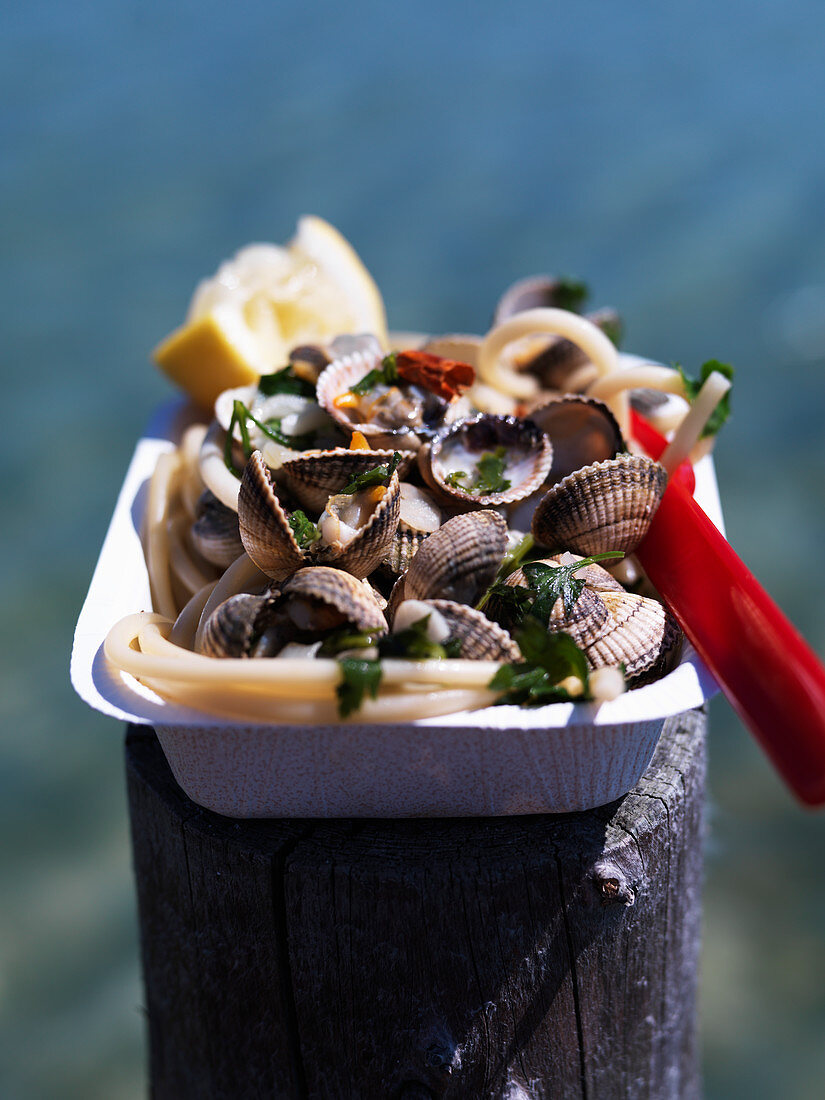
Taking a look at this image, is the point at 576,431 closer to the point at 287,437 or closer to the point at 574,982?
the point at 287,437

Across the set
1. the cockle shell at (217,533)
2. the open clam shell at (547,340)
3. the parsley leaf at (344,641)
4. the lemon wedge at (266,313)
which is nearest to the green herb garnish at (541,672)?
the parsley leaf at (344,641)

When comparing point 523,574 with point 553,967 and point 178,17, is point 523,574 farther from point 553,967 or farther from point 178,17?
point 178,17

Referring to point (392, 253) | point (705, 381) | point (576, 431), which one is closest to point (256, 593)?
point (576, 431)

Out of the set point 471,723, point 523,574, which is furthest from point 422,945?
point 523,574

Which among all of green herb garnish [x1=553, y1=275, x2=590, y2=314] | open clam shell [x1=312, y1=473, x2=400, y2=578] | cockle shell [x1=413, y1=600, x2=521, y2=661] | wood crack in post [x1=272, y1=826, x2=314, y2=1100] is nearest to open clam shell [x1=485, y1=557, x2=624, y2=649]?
cockle shell [x1=413, y1=600, x2=521, y2=661]

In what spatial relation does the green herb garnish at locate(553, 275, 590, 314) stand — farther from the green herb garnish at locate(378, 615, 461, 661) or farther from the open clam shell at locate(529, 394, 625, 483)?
Result: the green herb garnish at locate(378, 615, 461, 661)

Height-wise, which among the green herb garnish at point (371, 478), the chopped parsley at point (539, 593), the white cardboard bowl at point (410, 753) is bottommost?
A: the white cardboard bowl at point (410, 753)

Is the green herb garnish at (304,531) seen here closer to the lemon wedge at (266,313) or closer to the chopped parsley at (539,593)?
the chopped parsley at (539,593)
